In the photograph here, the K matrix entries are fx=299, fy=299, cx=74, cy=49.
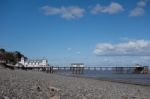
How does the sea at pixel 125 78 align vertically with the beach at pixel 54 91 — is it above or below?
below

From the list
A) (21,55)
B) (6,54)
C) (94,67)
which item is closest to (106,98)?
(6,54)

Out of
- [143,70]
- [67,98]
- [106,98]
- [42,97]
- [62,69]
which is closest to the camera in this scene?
[42,97]

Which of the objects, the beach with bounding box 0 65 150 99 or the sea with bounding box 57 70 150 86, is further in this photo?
the sea with bounding box 57 70 150 86

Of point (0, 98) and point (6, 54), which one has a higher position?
point (6, 54)

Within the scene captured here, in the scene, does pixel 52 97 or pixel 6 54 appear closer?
pixel 52 97

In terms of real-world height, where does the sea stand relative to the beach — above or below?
below

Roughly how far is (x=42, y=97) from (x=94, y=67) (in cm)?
14952

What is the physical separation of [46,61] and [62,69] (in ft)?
53.6

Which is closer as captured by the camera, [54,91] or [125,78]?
[54,91]

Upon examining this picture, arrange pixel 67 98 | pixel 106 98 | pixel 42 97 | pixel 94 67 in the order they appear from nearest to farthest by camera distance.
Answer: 1. pixel 42 97
2. pixel 67 98
3. pixel 106 98
4. pixel 94 67

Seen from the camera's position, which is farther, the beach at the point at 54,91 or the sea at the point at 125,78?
the sea at the point at 125,78

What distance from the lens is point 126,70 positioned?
449 ft

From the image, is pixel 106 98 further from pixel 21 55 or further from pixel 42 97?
pixel 21 55

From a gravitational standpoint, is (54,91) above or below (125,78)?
above
